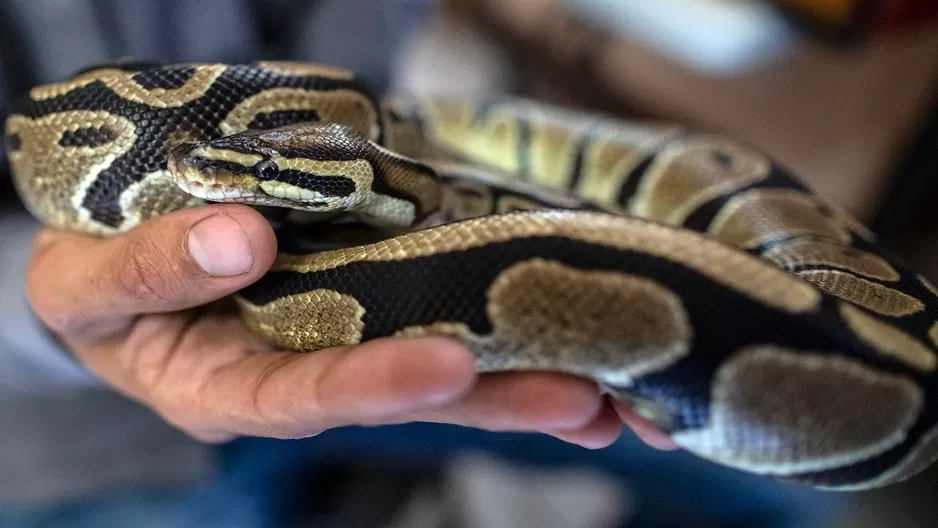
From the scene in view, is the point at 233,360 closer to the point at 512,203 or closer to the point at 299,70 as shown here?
the point at 299,70

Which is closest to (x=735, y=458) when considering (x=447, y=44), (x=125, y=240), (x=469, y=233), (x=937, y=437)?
(x=937, y=437)

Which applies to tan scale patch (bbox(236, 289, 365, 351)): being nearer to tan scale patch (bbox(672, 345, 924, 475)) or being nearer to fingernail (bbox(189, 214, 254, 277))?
fingernail (bbox(189, 214, 254, 277))

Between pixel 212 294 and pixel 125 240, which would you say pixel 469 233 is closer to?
pixel 212 294

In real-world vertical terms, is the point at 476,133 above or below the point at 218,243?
below

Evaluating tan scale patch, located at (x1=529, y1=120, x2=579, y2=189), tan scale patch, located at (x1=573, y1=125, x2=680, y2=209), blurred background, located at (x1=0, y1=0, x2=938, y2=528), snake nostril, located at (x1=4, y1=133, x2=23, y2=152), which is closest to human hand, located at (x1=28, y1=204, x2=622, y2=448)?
snake nostril, located at (x1=4, y1=133, x2=23, y2=152)

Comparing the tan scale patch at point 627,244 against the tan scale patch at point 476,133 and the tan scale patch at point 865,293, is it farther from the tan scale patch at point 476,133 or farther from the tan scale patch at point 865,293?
the tan scale patch at point 476,133

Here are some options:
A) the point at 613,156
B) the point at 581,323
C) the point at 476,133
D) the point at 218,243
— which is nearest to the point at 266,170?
the point at 218,243
